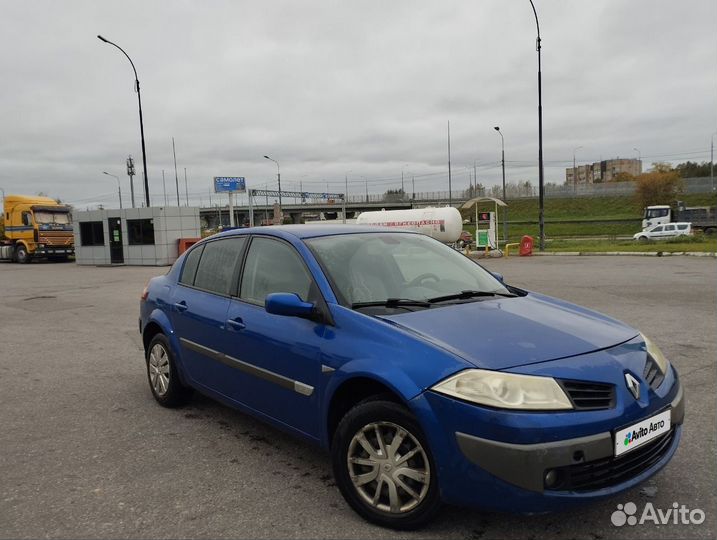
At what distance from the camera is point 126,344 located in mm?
7680

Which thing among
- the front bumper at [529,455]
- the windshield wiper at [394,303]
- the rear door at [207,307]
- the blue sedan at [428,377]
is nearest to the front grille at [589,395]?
the blue sedan at [428,377]

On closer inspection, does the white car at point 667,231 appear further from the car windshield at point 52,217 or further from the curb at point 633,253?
the car windshield at point 52,217

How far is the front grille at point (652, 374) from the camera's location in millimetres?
2818

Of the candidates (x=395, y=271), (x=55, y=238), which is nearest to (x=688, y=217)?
(x=55, y=238)

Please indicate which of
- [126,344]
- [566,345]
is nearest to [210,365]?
[566,345]

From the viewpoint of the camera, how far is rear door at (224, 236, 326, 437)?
3.20 meters

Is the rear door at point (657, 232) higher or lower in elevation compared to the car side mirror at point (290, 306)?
lower

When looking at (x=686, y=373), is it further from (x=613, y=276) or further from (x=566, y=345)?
(x=613, y=276)

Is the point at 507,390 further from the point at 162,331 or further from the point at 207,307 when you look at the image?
the point at 162,331

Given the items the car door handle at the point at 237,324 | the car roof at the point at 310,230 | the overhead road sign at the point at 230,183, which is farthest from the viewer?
the overhead road sign at the point at 230,183

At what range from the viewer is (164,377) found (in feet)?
15.8

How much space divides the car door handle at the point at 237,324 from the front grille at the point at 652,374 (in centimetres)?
239

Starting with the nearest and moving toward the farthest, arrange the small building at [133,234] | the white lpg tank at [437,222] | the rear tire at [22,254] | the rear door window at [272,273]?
the rear door window at [272,273] < the small building at [133,234] < the white lpg tank at [437,222] < the rear tire at [22,254]

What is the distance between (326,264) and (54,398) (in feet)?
11.1
